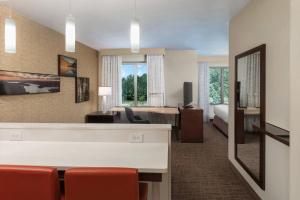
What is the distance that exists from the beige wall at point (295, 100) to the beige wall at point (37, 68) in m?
3.27

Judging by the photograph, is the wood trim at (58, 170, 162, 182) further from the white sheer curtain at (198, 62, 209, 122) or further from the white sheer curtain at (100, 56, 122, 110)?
the white sheer curtain at (198, 62, 209, 122)

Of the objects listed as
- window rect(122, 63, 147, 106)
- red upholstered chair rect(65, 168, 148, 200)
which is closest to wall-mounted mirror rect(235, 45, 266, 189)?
red upholstered chair rect(65, 168, 148, 200)

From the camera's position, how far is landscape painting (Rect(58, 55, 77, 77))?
4426 millimetres

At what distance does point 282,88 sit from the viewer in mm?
2027

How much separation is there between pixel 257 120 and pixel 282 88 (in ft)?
2.12

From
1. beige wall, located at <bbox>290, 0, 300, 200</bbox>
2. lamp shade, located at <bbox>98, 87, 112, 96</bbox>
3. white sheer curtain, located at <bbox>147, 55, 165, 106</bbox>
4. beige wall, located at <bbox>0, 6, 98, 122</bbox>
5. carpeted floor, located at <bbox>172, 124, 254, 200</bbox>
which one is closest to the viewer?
beige wall, located at <bbox>290, 0, 300, 200</bbox>

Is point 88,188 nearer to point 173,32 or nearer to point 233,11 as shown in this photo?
point 233,11


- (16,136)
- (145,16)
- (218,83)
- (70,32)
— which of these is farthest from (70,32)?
(218,83)

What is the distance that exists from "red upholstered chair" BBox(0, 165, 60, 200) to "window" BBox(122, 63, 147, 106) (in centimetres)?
567

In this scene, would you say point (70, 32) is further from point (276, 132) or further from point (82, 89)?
Answer: point (82, 89)

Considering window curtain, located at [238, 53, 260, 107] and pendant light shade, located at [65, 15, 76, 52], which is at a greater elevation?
pendant light shade, located at [65, 15, 76, 52]

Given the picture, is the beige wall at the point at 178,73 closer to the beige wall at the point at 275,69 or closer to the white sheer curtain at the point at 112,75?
the white sheer curtain at the point at 112,75

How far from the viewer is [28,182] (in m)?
1.26

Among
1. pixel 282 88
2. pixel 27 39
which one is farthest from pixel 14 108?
pixel 282 88
